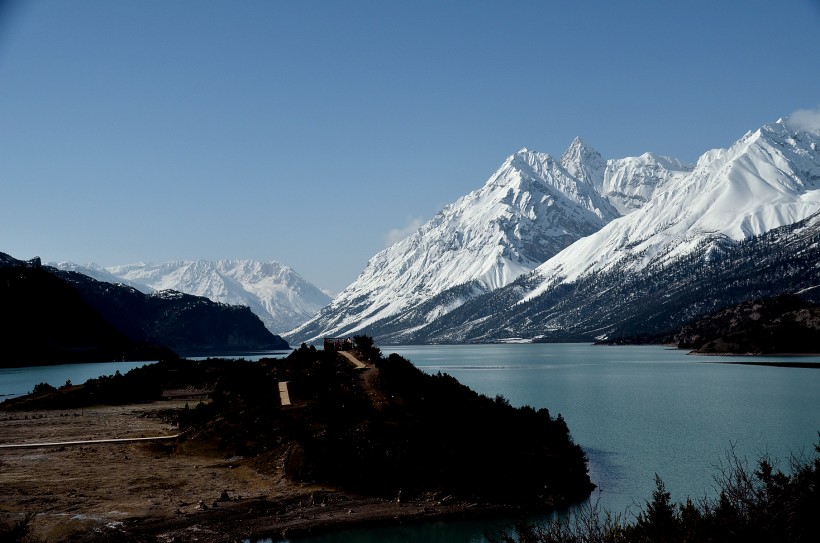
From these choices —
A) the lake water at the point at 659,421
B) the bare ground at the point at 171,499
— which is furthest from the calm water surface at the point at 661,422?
the bare ground at the point at 171,499

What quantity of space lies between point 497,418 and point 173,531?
31632 millimetres

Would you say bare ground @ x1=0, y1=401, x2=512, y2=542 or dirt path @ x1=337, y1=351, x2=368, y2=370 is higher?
dirt path @ x1=337, y1=351, x2=368, y2=370

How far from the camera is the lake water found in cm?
5294

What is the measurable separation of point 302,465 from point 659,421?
161ft

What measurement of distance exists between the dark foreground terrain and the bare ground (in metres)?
0.12

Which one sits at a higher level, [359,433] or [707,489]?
[359,433]

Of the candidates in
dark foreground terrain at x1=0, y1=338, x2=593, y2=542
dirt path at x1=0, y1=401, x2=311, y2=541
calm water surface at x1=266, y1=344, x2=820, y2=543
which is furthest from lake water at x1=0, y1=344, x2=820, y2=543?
dirt path at x1=0, y1=401, x2=311, y2=541

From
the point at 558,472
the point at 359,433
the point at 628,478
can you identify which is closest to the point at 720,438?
the point at 628,478

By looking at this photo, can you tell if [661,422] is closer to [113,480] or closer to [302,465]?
[302,465]

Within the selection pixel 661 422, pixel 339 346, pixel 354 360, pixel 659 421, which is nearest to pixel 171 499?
pixel 354 360

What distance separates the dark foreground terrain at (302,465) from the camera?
45.3m

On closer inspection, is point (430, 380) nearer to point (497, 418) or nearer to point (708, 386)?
point (497, 418)

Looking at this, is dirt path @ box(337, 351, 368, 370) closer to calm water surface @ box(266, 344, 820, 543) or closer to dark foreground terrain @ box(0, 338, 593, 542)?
dark foreground terrain @ box(0, 338, 593, 542)

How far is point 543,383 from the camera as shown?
149 meters
